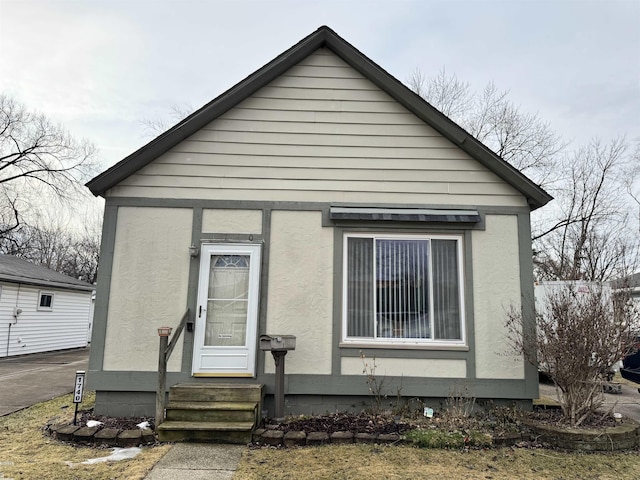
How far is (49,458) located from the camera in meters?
4.44

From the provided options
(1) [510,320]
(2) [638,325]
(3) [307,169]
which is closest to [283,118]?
(3) [307,169]

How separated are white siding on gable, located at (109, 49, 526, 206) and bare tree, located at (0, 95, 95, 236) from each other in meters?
20.4

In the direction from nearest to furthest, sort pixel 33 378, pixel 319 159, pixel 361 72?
1. pixel 319 159
2. pixel 361 72
3. pixel 33 378

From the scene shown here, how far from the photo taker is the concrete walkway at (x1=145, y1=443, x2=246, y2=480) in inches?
158

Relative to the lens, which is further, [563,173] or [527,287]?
[563,173]

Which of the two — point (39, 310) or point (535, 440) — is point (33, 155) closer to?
point (39, 310)

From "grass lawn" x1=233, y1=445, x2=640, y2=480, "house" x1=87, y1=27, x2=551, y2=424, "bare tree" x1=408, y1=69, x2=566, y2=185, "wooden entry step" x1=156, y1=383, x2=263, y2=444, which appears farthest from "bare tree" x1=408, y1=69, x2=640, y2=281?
"wooden entry step" x1=156, y1=383, x2=263, y2=444

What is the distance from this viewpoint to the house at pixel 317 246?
6.07 metres

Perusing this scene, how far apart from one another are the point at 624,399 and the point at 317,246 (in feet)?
24.6

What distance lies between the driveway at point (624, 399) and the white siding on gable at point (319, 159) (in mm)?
4210

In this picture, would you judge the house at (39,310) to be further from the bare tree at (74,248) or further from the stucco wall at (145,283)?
the bare tree at (74,248)

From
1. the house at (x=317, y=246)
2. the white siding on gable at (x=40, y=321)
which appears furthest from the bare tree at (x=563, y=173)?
the white siding on gable at (x=40, y=321)

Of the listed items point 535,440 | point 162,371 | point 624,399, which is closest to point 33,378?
point 162,371

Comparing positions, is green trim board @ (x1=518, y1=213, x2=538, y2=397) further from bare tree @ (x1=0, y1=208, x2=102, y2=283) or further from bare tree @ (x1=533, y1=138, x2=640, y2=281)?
bare tree @ (x1=0, y1=208, x2=102, y2=283)
